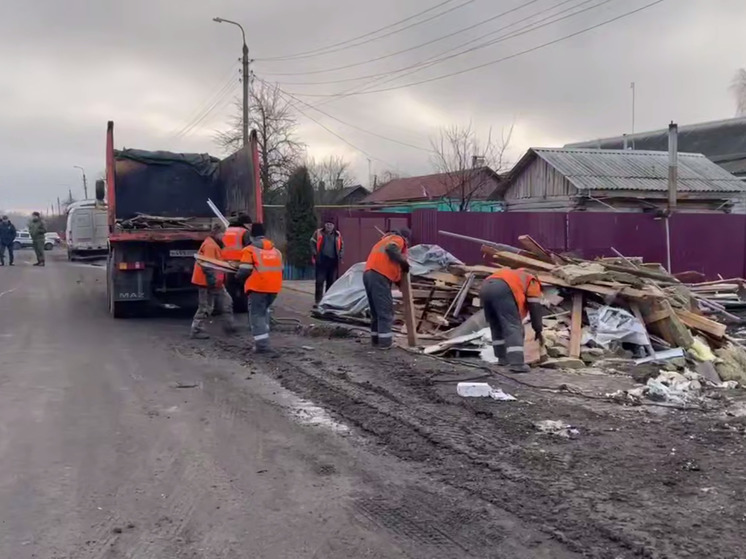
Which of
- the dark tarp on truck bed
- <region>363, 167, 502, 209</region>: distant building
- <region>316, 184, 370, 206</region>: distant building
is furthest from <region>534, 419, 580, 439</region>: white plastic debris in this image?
<region>316, 184, 370, 206</region>: distant building

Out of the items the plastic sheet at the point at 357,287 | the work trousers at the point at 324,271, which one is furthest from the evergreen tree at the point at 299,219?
the plastic sheet at the point at 357,287

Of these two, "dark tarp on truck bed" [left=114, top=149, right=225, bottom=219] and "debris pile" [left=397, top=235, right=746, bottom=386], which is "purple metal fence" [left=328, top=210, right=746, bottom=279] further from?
"debris pile" [left=397, top=235, right=746, bottom=386]

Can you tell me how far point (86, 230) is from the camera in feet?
106

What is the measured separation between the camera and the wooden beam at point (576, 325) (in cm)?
950

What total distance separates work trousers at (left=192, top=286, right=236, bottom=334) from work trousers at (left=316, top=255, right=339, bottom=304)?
94.6 inches

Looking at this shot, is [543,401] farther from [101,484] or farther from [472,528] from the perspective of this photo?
[101,484]

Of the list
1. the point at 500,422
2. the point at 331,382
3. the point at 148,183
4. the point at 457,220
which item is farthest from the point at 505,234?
the point at 500,422

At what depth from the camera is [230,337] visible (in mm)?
11484

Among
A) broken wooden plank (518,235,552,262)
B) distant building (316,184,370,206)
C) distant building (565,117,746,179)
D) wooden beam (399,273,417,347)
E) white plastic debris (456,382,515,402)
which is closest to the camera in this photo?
white plastic debris (456,382,515,402)

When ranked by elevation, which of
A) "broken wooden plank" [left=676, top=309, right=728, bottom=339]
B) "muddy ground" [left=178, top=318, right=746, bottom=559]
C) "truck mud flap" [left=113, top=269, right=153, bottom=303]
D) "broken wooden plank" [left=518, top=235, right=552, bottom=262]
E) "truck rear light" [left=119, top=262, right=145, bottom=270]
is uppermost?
"broken wooden plank" [left=518, top=235, right=552, bottom=262]

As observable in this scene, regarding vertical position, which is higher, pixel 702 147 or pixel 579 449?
pixel 702 147

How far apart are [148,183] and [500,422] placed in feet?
33.5

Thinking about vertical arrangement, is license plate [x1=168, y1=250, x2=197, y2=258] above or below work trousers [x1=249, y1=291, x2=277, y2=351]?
above

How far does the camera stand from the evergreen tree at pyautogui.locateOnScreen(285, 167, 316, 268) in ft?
75.3
